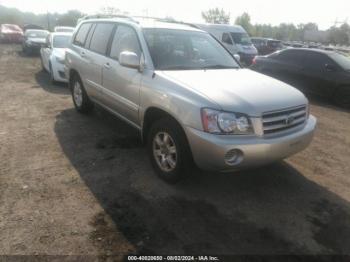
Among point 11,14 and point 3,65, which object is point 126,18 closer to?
point 3,65

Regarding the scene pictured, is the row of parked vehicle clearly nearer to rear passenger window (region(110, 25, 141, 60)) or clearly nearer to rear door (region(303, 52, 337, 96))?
rear passenger window (region(110, 25, 141, 60))

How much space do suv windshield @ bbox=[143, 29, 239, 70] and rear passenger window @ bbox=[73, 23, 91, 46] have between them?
2.12 metres

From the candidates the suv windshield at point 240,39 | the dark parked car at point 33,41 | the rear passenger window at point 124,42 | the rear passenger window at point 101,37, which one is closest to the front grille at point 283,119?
the rear passenger window at point 124,42

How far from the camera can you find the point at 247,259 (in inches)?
116

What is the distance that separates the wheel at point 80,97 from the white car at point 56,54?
3.15 meters

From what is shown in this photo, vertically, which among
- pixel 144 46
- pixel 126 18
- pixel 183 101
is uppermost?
pixel 126 18

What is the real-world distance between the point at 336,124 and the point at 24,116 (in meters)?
6.59

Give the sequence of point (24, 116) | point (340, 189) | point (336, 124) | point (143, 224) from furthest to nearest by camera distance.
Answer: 1. point (336, 124)
2. point (24, 116)
3. point (340, 189)
4. point (143, 224)

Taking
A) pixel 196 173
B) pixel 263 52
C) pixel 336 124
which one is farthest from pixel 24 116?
pixel 263 52

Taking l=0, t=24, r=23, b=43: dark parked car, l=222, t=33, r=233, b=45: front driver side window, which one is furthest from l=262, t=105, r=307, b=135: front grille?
l=0, t=24, r=23, b=43: dark parked car

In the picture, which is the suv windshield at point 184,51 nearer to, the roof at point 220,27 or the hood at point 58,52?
the hood at point 58,52

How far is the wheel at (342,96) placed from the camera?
365 inches

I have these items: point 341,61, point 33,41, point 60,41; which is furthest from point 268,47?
point 60,41

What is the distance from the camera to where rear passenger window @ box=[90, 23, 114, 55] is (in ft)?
17.9
